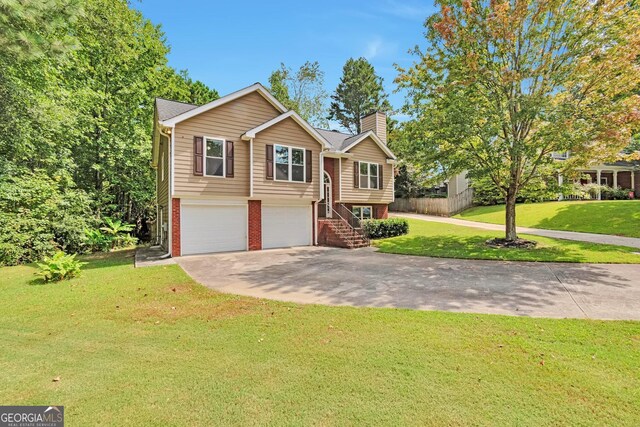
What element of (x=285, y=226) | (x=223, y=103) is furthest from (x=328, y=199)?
(x=223, y=103)

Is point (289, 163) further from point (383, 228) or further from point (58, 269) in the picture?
point (58, 269)

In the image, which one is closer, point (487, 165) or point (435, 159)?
point (487, 165)

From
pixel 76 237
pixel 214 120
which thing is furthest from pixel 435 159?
pixel 76 237

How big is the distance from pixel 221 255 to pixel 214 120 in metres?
5.87

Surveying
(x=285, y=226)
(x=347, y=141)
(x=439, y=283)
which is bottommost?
(x=439, y=283)

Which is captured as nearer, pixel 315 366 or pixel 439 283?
pixel 315 366

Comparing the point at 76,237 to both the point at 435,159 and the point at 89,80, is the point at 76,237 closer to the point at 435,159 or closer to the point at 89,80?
the point at 89,80

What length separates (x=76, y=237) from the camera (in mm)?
13891

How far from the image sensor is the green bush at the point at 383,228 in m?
17.6

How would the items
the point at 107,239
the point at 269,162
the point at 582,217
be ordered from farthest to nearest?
the point at 582,217
the point at 107,239
the point at 269,162

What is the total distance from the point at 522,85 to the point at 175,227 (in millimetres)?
15791

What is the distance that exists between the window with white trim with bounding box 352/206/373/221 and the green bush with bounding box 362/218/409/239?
1.93 metres

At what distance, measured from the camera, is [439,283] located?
779 centimetres

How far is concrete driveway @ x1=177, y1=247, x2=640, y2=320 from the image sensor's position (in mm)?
5957
